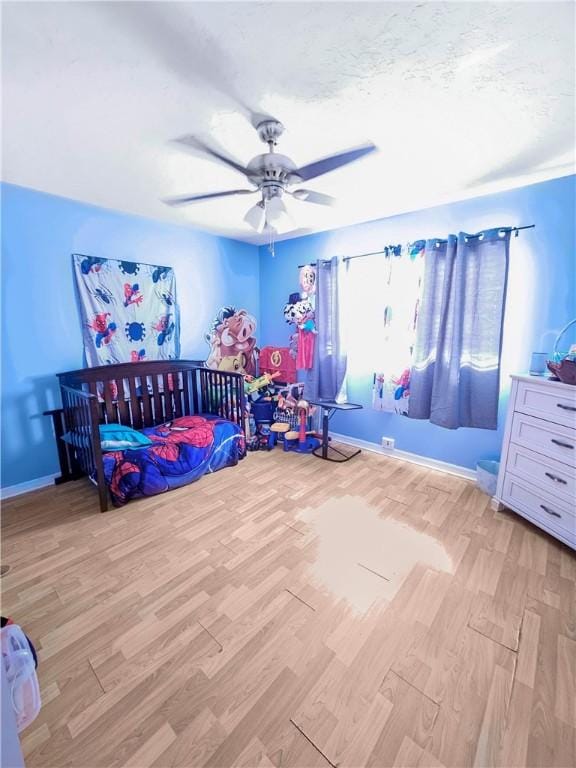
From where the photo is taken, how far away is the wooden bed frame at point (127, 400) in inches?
85.2

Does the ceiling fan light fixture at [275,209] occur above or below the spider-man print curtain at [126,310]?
above

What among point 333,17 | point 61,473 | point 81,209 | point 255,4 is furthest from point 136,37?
point 61,473

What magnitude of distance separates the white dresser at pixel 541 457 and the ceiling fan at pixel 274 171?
5.59 feet

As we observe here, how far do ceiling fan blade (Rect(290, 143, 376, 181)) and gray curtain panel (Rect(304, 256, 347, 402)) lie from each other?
5.06 feet

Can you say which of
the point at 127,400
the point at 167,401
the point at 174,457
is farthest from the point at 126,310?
the point at 174,457

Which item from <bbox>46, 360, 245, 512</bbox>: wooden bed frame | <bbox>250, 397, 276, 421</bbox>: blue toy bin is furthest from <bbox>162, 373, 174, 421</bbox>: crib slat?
<bbox>250, 397, 276, 421</bbox>: blue toy bin

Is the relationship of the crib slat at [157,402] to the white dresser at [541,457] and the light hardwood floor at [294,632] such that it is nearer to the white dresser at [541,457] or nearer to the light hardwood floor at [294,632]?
the light hardwood floor at [294,632]

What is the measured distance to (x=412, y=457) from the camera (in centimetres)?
288

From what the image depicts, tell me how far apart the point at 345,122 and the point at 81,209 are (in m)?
2.20

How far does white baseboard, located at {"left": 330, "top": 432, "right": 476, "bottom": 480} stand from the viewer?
8.53 feet

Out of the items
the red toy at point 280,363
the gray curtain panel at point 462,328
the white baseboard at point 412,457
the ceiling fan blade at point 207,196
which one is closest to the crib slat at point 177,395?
the red toy at point 280,363

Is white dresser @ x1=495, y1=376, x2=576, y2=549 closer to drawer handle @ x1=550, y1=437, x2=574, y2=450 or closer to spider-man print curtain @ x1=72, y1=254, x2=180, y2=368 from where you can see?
drawer handle @ x1=550, y1=437, x2=574, y2=450

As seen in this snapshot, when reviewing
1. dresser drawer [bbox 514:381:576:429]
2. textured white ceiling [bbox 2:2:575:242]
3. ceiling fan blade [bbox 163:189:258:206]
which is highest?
textured white ceiling [bbox 2:2:575:242]

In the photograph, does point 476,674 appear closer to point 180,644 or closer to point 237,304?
point 180,644
